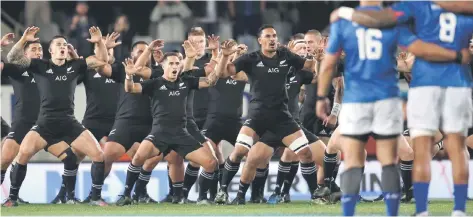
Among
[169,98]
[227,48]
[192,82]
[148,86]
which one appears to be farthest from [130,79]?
[227,48]

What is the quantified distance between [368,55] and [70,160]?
619 cm

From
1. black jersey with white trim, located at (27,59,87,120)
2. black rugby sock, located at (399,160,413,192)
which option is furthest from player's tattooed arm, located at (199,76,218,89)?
black rugby sock, located at (399,160,413,192)

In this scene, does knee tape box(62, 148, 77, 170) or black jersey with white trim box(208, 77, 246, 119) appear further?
black jersey with white trim box(208, 77, 246, 119)

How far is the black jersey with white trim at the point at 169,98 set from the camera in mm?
14055

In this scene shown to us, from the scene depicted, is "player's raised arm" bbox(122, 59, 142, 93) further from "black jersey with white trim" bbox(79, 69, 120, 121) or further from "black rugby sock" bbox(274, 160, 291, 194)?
"black rugby sock" bbox(274, 160, 291, 194)

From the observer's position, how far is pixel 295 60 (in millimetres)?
13938

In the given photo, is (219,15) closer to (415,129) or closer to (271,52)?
(271,52)

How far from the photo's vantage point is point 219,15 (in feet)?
72.0

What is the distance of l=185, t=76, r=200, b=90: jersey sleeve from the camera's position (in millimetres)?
14109

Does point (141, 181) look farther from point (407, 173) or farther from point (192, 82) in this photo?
point (407, 173)

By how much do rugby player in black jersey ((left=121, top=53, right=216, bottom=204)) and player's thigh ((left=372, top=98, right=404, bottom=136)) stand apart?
4.53 metres

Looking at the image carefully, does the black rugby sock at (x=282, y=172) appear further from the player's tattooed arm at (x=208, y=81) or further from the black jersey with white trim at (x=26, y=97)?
the black jersey with white trim at (x=26, y=97)

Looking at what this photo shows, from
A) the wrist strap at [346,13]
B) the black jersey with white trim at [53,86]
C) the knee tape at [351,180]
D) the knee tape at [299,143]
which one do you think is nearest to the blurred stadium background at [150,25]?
the black jersey with white trim at [53,86]

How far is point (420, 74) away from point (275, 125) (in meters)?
3.95
